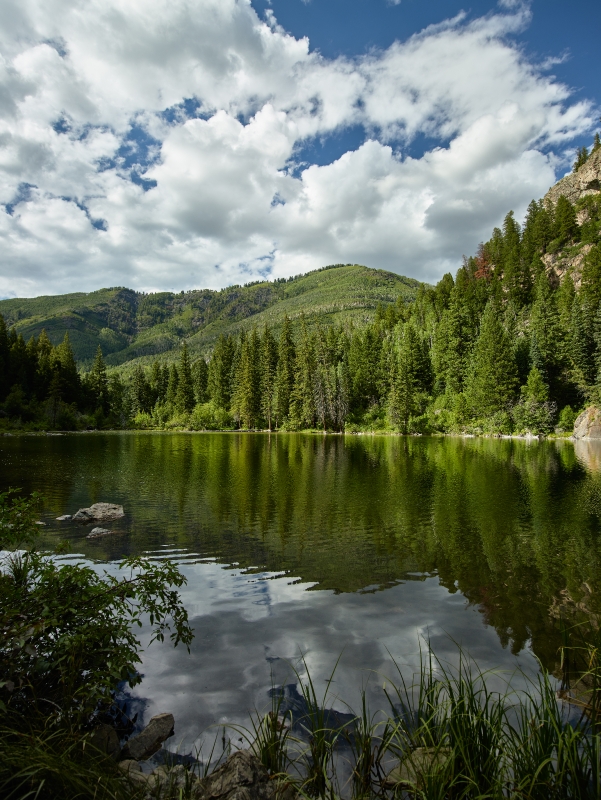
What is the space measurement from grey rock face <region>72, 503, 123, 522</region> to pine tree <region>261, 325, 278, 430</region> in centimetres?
7540

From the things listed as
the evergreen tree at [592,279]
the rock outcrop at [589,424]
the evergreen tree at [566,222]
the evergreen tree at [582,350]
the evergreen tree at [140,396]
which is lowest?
the rock outcrop at [589,424]

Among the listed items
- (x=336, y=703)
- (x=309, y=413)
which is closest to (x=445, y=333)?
(x=309, y=413)

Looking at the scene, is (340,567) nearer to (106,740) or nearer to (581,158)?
(106,740)

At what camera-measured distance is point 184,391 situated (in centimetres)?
11125

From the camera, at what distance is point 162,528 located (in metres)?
16.6

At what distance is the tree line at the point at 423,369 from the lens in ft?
240

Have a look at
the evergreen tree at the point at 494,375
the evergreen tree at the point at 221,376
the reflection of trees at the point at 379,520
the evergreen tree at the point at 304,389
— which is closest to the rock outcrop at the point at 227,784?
the reflection of trees at the point at 379,520

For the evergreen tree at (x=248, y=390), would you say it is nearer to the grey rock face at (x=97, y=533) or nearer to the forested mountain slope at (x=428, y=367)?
the forested mountain slope at (x=428, y=367)

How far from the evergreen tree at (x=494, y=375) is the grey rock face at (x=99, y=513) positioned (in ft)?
222

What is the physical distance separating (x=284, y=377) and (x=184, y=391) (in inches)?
1198

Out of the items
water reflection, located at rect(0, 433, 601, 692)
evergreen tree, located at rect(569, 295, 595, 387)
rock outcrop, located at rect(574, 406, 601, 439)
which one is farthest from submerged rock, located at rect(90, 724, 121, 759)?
evergreen tree, located at rect(569, 295, 595, 387)

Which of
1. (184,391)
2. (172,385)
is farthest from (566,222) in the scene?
(172,385)

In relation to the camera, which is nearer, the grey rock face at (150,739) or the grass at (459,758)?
the grass at (459,758)

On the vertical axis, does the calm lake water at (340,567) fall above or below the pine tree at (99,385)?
below
